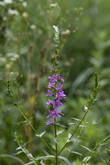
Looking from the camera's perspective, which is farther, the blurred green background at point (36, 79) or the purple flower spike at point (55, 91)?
the blurred green background at point (36, 79)

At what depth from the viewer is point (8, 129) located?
7.78 feet

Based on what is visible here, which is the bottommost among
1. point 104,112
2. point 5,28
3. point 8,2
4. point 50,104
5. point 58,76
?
point 104,112

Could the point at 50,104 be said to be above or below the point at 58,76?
below

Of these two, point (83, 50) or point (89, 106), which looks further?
point (83, 50)

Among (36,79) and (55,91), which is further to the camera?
(36,79)

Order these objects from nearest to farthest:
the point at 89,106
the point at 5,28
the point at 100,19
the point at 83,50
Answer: the point at 89,106, the point at 5,28, the point at 83,50, the point at 100,19

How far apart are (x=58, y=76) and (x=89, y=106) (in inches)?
7.1

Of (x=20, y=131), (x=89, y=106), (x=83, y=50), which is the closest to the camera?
(x=89, y=106)

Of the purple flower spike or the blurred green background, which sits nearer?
the purple flower spike

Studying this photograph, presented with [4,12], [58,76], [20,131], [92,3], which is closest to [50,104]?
[58,76]

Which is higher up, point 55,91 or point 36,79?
point 55,91

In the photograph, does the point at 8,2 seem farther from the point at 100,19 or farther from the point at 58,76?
the point at 100,19

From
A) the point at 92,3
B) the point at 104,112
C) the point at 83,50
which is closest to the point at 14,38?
the point at 104,112

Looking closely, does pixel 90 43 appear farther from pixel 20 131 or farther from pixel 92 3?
pixel 20 131
